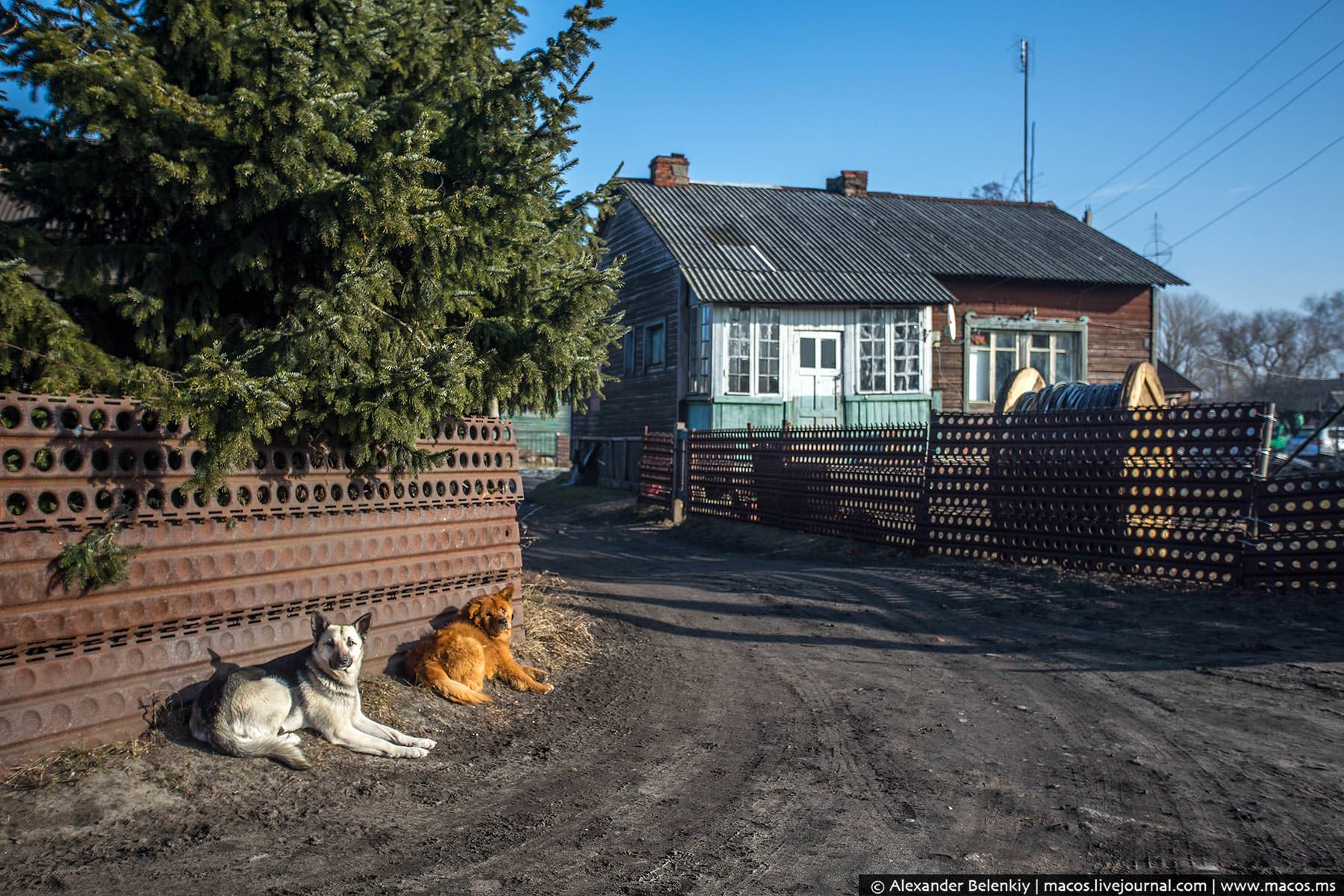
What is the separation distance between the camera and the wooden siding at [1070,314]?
24.9 meters

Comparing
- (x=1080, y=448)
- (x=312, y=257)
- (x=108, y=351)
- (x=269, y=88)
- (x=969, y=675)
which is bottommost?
(x=969, y=675)

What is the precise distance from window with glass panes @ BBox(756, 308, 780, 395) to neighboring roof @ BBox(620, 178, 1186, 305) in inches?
20.7

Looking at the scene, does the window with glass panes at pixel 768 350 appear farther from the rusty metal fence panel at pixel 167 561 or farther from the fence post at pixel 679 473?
the rusty metal fence panel at pixel 167 561

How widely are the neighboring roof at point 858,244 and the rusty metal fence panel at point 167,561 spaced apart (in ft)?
53.4

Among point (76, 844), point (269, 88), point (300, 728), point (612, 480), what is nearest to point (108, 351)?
point (269, 88)

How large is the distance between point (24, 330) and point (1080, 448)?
10119 millimetres

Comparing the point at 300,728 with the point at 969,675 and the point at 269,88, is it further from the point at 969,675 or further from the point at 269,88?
the point at 969,675

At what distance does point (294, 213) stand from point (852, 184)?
90.0ft

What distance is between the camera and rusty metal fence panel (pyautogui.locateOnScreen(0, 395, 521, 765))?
4203 mm

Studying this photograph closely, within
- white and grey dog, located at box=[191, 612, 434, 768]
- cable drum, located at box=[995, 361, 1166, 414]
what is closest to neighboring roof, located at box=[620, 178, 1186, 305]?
cable drum, located at box=[995, 361, 1166, 414]

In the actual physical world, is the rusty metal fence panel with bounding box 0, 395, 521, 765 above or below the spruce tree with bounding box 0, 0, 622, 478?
below

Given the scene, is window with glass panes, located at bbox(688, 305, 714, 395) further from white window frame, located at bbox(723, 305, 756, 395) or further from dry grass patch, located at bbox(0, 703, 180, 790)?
dry grass patch, located at bbox(0, 703, 180, 790)

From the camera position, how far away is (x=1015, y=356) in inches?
1013

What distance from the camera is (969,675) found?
22.4 feet
